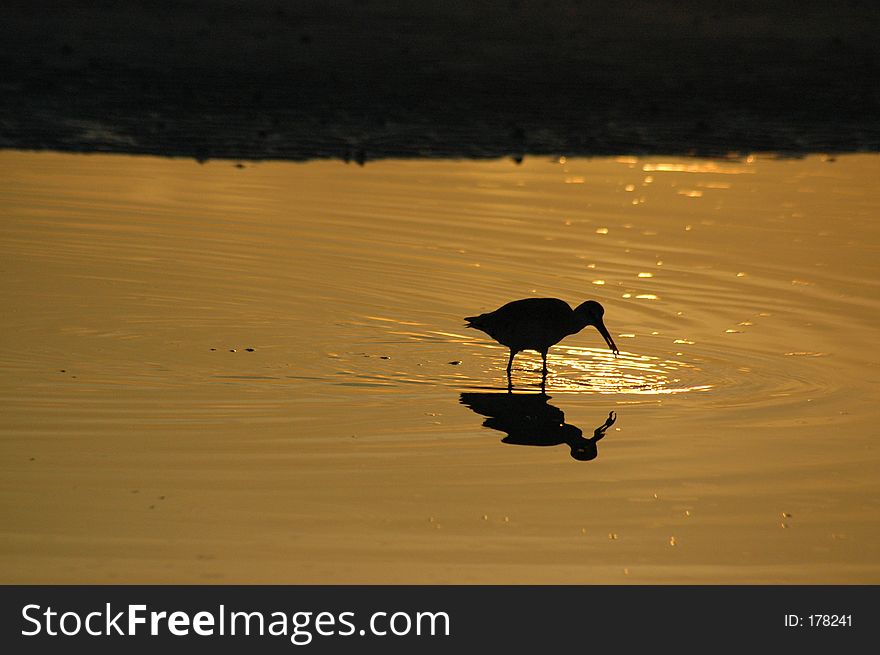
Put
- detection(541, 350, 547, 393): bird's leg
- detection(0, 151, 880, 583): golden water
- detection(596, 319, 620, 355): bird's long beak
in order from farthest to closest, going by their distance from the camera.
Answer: detection(596, 319, 620, 355): bird's long beak → detection(541, 350, 547, 393): bird's leg → detection(0, 151, 880, 583): golden water

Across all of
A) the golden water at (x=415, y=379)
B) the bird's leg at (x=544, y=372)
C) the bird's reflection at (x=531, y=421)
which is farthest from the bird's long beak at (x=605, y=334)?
the bird's reflection at (x=531, y=421)

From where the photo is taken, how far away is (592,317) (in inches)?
465

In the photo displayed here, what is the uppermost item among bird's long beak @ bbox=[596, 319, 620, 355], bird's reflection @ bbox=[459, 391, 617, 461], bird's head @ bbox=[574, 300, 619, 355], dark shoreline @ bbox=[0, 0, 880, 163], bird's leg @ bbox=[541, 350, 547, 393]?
dark shoreline @ bbox=[0, 0, 880, 163]

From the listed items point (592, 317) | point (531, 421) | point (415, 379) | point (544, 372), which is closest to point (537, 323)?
point (544, 372)

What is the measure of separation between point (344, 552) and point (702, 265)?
761 cm

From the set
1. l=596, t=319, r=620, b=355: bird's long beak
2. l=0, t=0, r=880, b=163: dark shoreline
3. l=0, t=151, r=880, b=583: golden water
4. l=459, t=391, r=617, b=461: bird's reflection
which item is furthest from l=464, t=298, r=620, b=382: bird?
l=0, t=0, r=880, b=163: dark shoreline

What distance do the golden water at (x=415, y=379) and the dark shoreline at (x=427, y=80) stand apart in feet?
8.15

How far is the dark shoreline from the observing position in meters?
21.1

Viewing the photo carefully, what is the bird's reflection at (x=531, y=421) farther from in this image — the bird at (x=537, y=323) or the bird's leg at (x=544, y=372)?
the bird at (x=537, y=323)

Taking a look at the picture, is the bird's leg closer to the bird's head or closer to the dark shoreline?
the bird's head

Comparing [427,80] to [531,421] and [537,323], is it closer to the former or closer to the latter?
[537,323]

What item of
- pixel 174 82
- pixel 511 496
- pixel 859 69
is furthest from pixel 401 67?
pixel 511 496

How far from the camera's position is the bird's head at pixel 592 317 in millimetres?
11758

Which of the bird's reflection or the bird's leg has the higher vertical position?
the bird's leg
